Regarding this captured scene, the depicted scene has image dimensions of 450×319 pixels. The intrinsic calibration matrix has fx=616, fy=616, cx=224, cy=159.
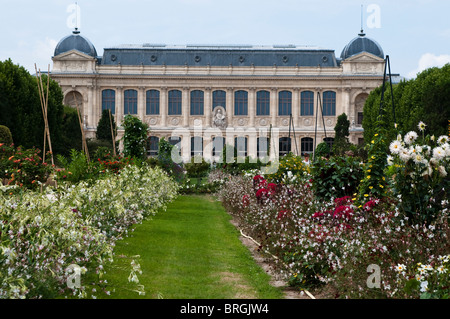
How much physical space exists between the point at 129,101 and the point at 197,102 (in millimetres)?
6507

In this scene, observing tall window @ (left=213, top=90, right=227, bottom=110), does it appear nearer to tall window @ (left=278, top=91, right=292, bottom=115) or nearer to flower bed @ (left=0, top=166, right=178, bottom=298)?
tall window @ (left=278, top=91, right=292, bottom=115)

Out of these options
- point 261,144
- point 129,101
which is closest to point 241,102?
point 261,144

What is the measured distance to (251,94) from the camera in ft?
194

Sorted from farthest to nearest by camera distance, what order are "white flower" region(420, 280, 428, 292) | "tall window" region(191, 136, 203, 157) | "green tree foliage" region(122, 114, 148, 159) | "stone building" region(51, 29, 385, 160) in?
"tall window" region(191, 136, 203, 157) < "stone building" region(51, 29, 385, 160) < "green tree foliage" region(122, 114, 148, 159) < "white flower" region(420, 280, 428, 292)

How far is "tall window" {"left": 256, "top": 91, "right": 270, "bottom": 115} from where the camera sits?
59281mm

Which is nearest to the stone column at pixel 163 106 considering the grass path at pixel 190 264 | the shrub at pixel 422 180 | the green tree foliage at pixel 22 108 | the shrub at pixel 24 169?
the green tree foliage at pixel 22 108

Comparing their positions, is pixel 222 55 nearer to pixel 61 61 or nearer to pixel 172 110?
pixel 172 110

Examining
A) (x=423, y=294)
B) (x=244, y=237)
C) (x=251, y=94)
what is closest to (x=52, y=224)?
(x=423, y=294)

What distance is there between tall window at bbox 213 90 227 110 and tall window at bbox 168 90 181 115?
3.46m

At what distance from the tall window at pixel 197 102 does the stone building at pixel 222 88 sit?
0.10 m

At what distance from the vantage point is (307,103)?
194 feet

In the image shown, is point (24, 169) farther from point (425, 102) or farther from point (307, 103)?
point (307, 103)

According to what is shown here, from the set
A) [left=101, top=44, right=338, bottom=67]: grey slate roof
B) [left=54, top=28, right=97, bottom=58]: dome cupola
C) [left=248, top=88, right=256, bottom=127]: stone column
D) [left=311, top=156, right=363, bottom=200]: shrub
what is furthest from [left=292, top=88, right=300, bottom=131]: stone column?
[left=311, top=156, right=363, bottom=200]: shrub
